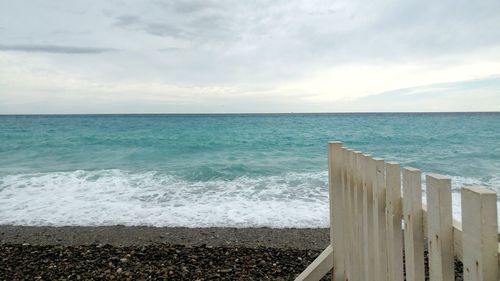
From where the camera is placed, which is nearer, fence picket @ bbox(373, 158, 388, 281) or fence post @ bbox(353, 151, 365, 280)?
fence picket @ bbox(373, 158, 388, 281)

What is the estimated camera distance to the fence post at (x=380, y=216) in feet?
6.09

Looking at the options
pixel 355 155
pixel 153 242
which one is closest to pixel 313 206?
pixel 153 242

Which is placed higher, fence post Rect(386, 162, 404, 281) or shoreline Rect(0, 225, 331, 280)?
fence post Rect(386, 162, 404, 281)

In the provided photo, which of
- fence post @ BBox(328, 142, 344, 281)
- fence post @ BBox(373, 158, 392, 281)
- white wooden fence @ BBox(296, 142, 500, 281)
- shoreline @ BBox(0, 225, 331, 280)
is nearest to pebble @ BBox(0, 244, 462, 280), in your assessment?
shoreline @ BBox(0, 225, 331, 280)

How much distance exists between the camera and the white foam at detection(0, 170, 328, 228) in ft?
24.0

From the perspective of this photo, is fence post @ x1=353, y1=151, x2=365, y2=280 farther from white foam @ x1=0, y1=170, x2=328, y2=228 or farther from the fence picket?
white foam @ x1=0, y1=170, x2=328, y2=228

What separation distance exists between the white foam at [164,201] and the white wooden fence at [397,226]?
4223 mm

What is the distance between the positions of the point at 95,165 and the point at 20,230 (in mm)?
9462

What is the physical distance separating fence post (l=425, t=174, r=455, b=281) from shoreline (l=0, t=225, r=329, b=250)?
14.3 feet

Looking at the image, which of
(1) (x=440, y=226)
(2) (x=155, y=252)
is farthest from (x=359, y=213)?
(2) (x=155, y=252)

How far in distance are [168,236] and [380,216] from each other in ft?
16.4

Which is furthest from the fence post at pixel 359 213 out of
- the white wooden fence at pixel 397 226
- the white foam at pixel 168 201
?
the white foam at pixel 168 201

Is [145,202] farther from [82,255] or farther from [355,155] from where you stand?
[355,155]

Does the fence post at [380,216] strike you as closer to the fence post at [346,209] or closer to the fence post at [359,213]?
the fence post at [359,213]
